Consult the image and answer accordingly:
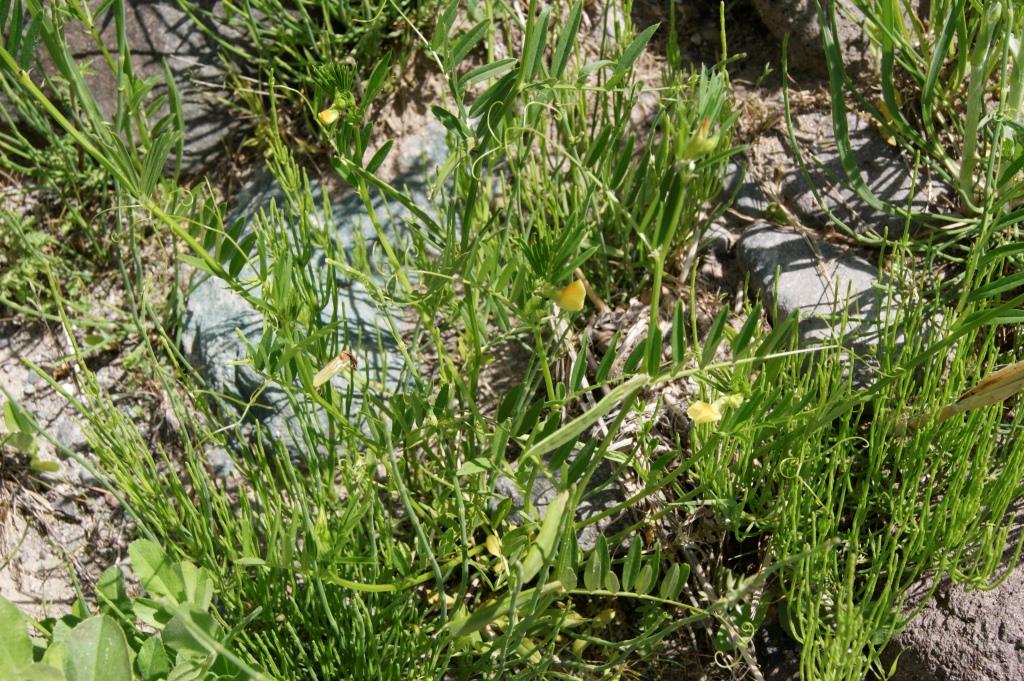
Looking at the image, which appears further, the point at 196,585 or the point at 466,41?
the point at 466,41

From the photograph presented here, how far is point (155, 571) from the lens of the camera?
4.00 ft

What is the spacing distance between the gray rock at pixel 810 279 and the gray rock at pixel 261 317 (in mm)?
635

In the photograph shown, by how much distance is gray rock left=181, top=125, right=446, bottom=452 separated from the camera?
70.1 inches

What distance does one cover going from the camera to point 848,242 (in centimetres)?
183

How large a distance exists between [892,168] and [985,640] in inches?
35.3

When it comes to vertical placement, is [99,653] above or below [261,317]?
below

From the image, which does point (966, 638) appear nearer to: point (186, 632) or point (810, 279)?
point (810, 279)

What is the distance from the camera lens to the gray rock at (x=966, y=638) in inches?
54.4

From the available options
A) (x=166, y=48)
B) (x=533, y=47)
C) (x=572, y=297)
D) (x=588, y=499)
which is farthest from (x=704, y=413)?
(x=166, y=48)

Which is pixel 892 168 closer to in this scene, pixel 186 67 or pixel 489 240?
pixel 489 240

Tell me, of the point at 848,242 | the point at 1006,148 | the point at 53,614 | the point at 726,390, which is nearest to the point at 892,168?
the point at 848,242

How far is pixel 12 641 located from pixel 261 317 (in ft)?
3.18

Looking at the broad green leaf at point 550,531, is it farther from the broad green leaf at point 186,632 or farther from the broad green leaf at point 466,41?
the broad green leaf at point 466,41

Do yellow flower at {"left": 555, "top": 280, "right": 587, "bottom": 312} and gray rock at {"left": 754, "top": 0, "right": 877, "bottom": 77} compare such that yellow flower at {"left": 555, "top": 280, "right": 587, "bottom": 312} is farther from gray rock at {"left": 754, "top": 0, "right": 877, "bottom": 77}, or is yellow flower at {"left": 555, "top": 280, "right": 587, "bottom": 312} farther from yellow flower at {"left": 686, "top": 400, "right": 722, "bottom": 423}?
gray rock at {"left": 754, "top": 0, "right": 877, "bottom": 77}
